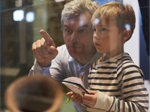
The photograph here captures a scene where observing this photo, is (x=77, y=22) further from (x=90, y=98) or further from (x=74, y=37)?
(x=90, y=98)

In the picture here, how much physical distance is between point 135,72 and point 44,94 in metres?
0.53

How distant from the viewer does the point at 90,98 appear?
0.85 metres

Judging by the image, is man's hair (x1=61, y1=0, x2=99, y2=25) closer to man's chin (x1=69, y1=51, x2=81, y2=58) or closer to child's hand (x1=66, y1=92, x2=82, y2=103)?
man's chin (x1=69, y1=51, x2=81, y2=58)

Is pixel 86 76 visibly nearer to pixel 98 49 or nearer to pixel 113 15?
pixel 98 49

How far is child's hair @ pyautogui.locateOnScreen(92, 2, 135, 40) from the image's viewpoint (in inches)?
35.0

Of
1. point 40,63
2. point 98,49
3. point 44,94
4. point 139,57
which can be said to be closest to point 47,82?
point 44,94

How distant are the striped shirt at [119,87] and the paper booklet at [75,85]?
0.06 meters

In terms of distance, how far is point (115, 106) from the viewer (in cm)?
86

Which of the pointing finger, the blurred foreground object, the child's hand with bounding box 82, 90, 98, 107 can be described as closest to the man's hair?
the pointing finger

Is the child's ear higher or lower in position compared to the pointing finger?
lower

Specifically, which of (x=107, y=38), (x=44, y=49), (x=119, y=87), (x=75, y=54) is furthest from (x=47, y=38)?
(x=119, y=87)

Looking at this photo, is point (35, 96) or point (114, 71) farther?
point (114, 71)

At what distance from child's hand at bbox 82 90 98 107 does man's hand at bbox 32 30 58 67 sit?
223mm

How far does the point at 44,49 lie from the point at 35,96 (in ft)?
1.17
